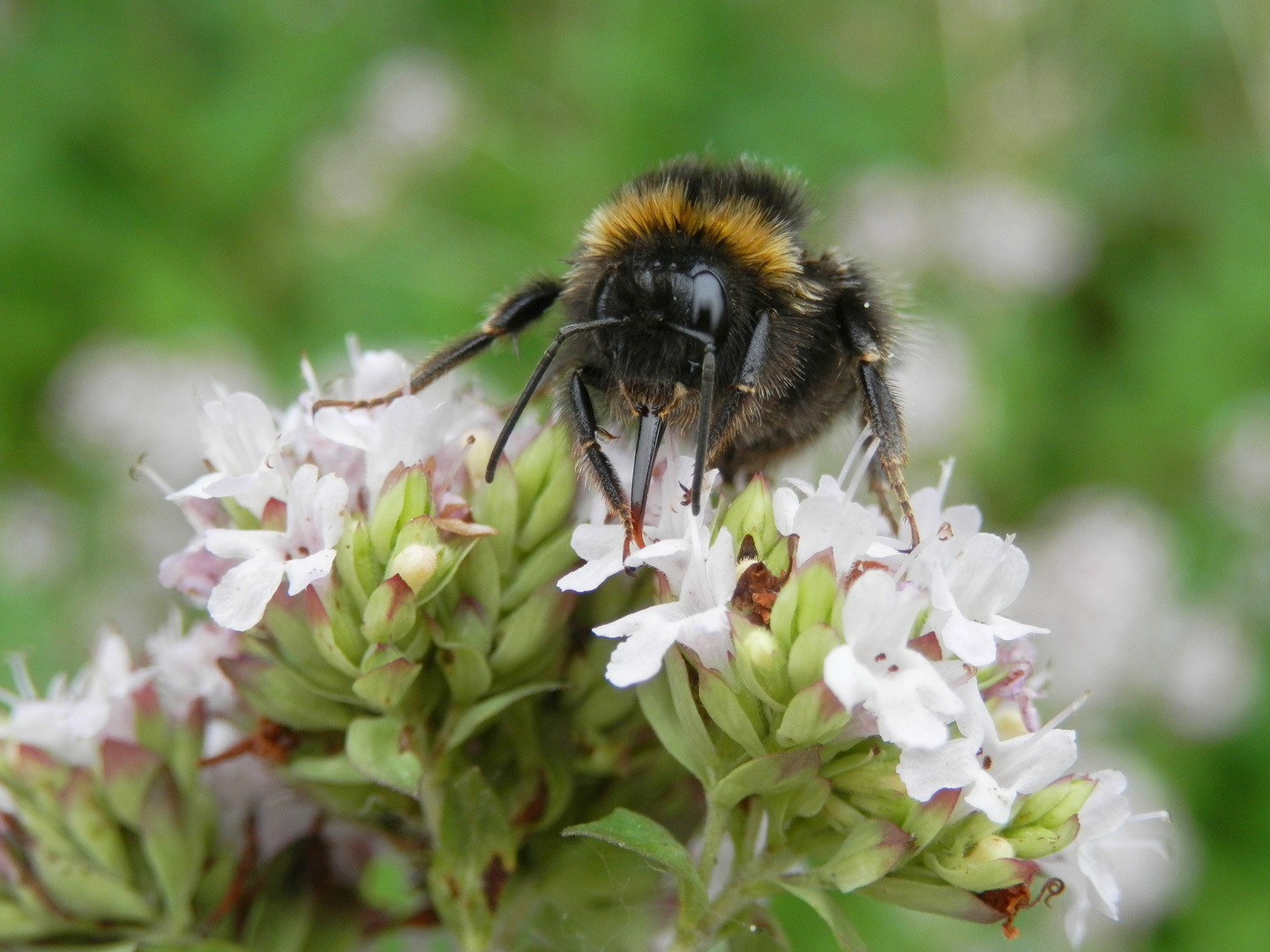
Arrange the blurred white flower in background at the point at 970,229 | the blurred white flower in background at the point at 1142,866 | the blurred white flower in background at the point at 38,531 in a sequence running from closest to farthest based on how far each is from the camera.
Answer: the blurred white flower in background at the point at 1142,866 < the blurred white flower in background at the point at 38,531 < the blurred white flower in background at the point at 970,229

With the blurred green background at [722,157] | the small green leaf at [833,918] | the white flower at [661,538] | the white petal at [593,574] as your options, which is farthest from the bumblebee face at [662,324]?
the blurred green background at [722,157]

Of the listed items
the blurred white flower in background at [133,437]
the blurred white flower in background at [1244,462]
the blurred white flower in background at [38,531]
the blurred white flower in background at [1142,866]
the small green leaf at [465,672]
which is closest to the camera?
the small green leaf at [465,672]

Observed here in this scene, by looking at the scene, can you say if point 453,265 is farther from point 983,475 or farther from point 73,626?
point 983,475

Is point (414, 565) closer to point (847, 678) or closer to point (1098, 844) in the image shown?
point (847, 678)

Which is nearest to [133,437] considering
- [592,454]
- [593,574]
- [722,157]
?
[722,157]

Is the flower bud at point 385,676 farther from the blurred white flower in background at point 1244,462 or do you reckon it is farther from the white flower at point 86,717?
the blurred white flower in background at point 1244,462

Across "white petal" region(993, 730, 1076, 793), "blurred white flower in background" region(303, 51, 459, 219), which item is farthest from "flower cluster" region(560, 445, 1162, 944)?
"blurred white flower in background" region(303, 51, 459, 219)

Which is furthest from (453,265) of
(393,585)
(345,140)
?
(393,585)
